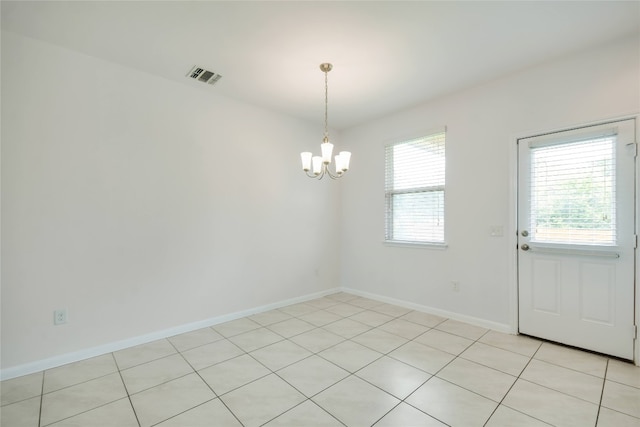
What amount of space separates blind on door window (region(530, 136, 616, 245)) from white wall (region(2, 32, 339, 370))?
117 inches

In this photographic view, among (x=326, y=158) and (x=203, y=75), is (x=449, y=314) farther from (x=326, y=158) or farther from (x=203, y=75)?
(x=203, y=75)

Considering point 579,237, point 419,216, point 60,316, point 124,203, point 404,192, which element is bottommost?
point 60,316

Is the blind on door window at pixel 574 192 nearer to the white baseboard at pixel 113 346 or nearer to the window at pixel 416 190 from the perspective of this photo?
the window at pixel 416 190

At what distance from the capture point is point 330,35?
2.29 metres

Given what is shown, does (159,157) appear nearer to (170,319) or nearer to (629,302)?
→ (170,319)

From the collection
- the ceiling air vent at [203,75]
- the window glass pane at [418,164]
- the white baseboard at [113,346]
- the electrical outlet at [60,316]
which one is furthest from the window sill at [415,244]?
the electrical outlet at [60,316]

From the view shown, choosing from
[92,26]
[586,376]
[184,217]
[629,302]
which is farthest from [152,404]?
[629,302]

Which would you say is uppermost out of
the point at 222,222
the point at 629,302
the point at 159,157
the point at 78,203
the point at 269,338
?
the point at 159,157

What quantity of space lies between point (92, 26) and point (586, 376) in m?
4.67

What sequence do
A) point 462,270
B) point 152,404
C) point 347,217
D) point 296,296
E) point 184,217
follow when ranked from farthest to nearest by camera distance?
1. point 347,217
2. point 296,296
3. point 462,270
4. point 184,217
5. point 152,404

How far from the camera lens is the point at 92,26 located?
7.18 feet

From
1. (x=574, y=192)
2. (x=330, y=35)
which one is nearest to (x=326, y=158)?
(x=330, y=35)

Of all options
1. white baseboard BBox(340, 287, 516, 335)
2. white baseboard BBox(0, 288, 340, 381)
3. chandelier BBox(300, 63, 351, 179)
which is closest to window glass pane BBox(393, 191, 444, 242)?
white baseboard BBox(340, 287, 516, 335)

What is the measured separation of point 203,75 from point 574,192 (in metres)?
3.78
